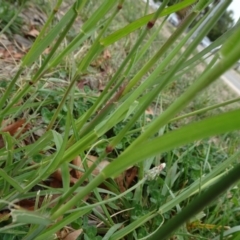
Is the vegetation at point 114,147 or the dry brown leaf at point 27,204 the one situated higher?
the vegetation at point 114,147

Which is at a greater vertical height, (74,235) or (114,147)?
(114,147)

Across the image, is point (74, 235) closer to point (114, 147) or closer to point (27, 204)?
point (27, 204)

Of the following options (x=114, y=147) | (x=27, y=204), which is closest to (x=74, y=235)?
(x=27, y=204)

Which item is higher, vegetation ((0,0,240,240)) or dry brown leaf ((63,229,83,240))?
vegetation ((0,0,240,240))

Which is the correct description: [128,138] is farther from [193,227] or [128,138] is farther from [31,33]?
[31,33]

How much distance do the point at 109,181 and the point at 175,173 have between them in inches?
9.0

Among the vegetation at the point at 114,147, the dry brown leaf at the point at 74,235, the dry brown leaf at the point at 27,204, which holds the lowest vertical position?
the dry brown leaf at the point at 27,204

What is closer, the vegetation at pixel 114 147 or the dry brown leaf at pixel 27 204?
the vegetation at pixel 114 147

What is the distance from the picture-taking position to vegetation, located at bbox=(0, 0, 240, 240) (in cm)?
37

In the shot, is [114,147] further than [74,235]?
No

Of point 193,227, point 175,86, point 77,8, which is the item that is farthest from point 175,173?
point 175,86

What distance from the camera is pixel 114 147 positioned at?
1.72 feet

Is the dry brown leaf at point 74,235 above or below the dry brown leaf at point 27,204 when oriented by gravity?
above

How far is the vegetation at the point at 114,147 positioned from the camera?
0.37 meters
